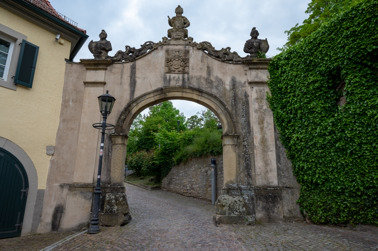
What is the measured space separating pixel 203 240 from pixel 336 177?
3606mm

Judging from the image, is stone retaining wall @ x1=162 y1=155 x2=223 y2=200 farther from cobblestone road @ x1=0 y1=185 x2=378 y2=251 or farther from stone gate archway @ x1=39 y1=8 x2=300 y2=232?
cobblestone road @ x1=0 y1=185 x2=378 y2=251

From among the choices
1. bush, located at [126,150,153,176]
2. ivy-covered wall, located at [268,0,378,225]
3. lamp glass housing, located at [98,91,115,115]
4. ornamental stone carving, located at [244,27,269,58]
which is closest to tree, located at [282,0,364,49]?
ornamental stone carving, located at [244,27,269,58]

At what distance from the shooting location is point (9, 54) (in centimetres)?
607

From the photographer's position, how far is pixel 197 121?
30828mm

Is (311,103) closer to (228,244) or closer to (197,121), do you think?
(228,244)

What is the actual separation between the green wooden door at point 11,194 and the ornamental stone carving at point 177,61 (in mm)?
4945

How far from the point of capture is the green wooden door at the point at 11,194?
5441mm

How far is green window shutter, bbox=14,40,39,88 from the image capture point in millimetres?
6035

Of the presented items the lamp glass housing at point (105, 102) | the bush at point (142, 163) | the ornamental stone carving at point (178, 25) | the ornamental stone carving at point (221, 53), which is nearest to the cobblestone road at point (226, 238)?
the lamp glass housing at point (105, 102)

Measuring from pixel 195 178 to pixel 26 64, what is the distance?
9752 mm

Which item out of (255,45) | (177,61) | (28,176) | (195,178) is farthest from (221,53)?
(195,178)

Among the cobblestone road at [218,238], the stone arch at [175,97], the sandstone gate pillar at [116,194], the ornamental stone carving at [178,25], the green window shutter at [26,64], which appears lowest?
the cobblestone road at [218,238]

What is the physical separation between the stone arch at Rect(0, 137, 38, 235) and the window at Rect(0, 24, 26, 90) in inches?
59.4

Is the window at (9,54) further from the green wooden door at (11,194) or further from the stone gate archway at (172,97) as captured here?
the green wooden door at (11,194)
